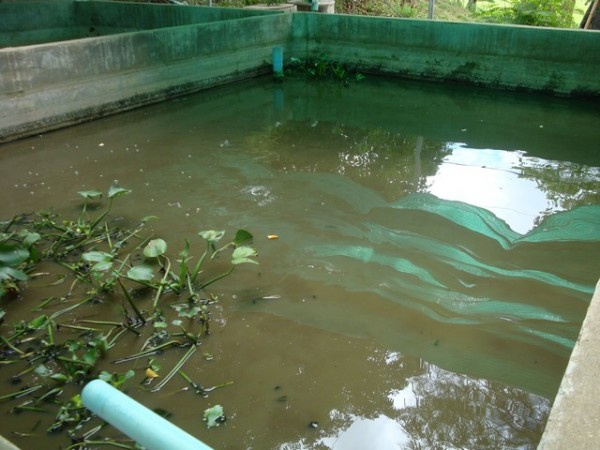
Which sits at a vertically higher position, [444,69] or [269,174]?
[444,69]

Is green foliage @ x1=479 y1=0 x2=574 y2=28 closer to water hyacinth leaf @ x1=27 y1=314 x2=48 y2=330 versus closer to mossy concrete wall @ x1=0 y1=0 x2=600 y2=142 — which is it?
mossy concrete wall @ x1=0 y1=0 x2=600 y2=142

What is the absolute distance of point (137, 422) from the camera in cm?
91

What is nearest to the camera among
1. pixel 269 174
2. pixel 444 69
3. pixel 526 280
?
pixel 526 280

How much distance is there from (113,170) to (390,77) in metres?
4.67

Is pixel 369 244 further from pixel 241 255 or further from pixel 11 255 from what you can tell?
pixel 11 255

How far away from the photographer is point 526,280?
3.24 metres

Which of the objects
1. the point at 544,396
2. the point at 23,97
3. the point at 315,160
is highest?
the point at 23,97

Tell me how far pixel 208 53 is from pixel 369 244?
4.63 m

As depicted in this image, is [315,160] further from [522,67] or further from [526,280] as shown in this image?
[522,67]

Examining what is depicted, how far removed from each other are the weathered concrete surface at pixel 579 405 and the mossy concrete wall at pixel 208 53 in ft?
17.4

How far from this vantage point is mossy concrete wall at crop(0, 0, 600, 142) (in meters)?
5.53

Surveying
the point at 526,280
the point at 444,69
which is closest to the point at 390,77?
the point at 444,69

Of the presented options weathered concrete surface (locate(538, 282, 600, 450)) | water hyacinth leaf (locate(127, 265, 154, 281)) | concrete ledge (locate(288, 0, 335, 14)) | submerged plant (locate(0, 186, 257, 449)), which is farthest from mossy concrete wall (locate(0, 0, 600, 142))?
weathered concrete surface (locate(538, 282, 600, 450))

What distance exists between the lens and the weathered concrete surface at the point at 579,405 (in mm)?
1473
